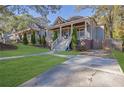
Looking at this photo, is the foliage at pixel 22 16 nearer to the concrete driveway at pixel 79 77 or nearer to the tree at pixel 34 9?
the tree at pixel 34 9

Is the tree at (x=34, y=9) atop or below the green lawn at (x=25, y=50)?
atop

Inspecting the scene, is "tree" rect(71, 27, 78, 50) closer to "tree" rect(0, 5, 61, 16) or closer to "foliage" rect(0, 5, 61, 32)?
"foliage" rect(0, 5, 61, 32)

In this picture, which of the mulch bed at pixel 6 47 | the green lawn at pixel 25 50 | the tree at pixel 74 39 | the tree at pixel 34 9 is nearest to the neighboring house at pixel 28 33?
the green lawn at pixel 25 50

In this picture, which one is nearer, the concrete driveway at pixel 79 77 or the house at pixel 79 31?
the concrete driveway at pixel 79 77

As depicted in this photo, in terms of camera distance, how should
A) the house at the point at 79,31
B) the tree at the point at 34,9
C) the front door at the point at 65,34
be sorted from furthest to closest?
the front door at the point at 65,34 → the house at the point at 79,31 → the tree at the point at 34,9

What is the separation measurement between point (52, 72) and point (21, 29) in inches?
188

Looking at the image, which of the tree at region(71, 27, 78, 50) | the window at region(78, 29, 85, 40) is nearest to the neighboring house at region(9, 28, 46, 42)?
the tree at region(71, 27, 78, 50)

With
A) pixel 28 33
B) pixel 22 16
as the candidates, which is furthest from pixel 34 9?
pixel 28 33

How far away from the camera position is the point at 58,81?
4.96m

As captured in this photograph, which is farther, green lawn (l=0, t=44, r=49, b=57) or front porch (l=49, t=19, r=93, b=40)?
front porch (l=49, t=19, r=93, b=40)

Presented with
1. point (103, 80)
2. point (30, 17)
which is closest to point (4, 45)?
point (30, 17)

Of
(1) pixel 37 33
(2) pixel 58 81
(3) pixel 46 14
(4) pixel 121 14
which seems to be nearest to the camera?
(2) pixel 58 81

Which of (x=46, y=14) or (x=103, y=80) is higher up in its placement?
(x=46, y=14)
